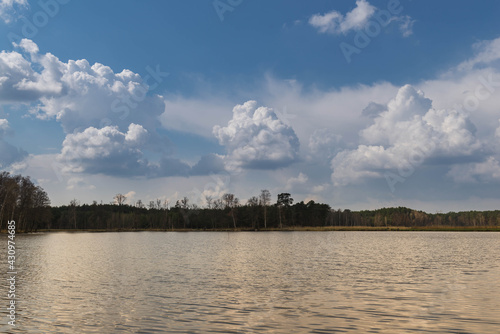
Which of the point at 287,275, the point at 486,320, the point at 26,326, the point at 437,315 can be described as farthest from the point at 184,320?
the point at 287,275

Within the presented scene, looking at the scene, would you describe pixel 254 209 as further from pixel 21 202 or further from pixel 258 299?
pixel 258 299

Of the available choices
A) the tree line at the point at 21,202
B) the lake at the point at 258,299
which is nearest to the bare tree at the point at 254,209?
the tree line at the point at 21,202

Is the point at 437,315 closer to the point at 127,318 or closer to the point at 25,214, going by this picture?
the point at 127,318

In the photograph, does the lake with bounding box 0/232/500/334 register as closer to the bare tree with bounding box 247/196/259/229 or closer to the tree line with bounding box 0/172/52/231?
the tree line with bounding box 0/172/52/231

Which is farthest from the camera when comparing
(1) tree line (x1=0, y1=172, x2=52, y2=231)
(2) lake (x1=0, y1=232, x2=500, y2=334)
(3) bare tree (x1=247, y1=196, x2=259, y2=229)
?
(3) bare tree (x1=247, y1=196, x2=259, y2=229)

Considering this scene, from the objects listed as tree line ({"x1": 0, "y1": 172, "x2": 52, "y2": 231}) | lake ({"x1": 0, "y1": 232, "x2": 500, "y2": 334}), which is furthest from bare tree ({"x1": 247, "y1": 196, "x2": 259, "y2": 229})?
lake ({"x1": 0, "y1": 232, "x2": 500, "y2": 334})

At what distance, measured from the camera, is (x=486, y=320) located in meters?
17.1

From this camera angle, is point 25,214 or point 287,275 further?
point 25,214

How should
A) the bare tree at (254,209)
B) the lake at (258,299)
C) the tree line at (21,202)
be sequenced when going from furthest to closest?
the bare tree at (254,209) → the tree line at (21,202) → the lake at (258,299)

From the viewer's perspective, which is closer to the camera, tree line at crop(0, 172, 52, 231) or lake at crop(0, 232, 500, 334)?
lake at crop(0, 232, 500, 334)

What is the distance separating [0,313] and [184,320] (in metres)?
8.78

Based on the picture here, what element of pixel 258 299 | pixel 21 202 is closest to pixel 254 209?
pixel 21 202

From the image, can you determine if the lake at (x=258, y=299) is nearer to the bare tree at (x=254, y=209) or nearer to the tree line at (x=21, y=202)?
the tree line at (x=21, y=202)

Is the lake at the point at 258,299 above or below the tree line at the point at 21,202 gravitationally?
below
